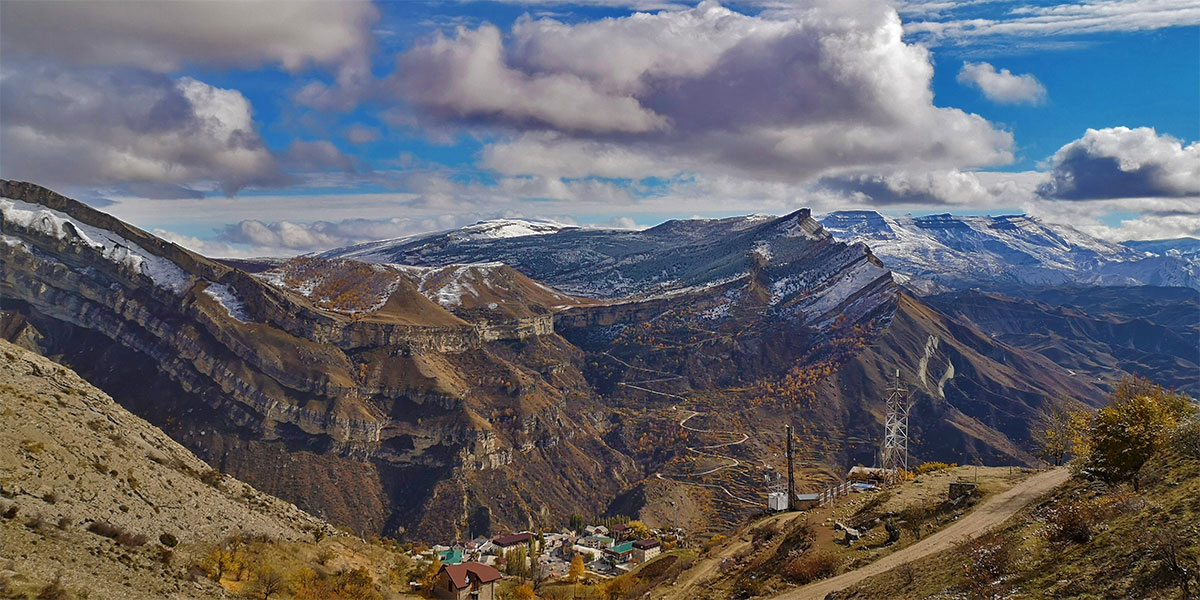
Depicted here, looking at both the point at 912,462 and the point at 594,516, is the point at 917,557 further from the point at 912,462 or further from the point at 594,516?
the point at 912,462

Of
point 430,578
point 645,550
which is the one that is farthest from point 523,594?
point 645,550

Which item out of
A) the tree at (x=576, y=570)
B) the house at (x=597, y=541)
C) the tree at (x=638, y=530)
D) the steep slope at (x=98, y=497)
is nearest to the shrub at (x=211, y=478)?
the steep slope at (x=98, y=497)

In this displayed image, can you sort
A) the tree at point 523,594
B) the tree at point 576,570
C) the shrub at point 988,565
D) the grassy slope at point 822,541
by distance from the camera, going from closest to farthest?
the shrub at point 988,565 < the grassy slope at point 822,541 < the tree at point 523,594 < the tree at point 576,570

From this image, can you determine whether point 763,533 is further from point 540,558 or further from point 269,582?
point 540,558

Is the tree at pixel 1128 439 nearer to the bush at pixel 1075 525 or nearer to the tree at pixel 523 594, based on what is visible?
the bush at pixel 1075 525

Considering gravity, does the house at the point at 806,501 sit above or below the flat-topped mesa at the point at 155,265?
below

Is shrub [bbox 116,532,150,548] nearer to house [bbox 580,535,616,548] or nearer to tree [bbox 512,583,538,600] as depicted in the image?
tree [bbox 512,583,538,600]
